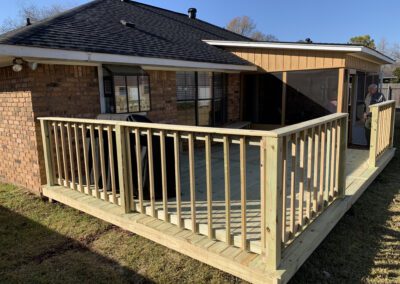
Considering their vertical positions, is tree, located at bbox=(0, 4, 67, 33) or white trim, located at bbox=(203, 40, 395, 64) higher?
tree, located at bbox=(0, 4, 67, 33)

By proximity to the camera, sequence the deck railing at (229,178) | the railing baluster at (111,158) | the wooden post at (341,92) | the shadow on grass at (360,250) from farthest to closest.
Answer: the wooden post at (341,92) → the railing baluster at (111,158) → the shadow on grass at (360,250) → the deck railing at (229,178)

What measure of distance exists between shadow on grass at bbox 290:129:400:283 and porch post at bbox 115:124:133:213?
199 centimetres

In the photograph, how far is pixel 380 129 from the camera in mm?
5730

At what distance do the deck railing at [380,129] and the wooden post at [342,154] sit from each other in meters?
1.89

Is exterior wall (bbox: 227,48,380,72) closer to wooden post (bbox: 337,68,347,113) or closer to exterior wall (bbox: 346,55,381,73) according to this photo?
exterior wall (bbox: 346,55,381,73)

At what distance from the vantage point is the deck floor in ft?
10.0

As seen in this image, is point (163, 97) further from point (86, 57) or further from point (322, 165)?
point (322, 165)

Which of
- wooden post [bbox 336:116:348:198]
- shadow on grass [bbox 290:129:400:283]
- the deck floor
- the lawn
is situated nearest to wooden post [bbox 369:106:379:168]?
the deck floor

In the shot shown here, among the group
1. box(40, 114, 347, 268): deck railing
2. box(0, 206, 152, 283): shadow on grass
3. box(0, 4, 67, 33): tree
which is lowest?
box(0, 206, 152, 283): shadow on grass

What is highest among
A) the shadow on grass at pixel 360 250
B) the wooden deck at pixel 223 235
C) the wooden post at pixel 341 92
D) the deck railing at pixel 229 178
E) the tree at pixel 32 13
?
the tree at pixel 32 13

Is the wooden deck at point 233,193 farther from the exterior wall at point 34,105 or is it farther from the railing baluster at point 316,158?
the exterior wall at point 34,105

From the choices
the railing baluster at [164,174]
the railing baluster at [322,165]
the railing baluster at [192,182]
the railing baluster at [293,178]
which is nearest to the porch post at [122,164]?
the railing baluster at [164,174]

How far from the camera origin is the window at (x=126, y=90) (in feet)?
18.5

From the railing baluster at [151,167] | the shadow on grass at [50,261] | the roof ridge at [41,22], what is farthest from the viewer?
the roof ridge at [41,22]
